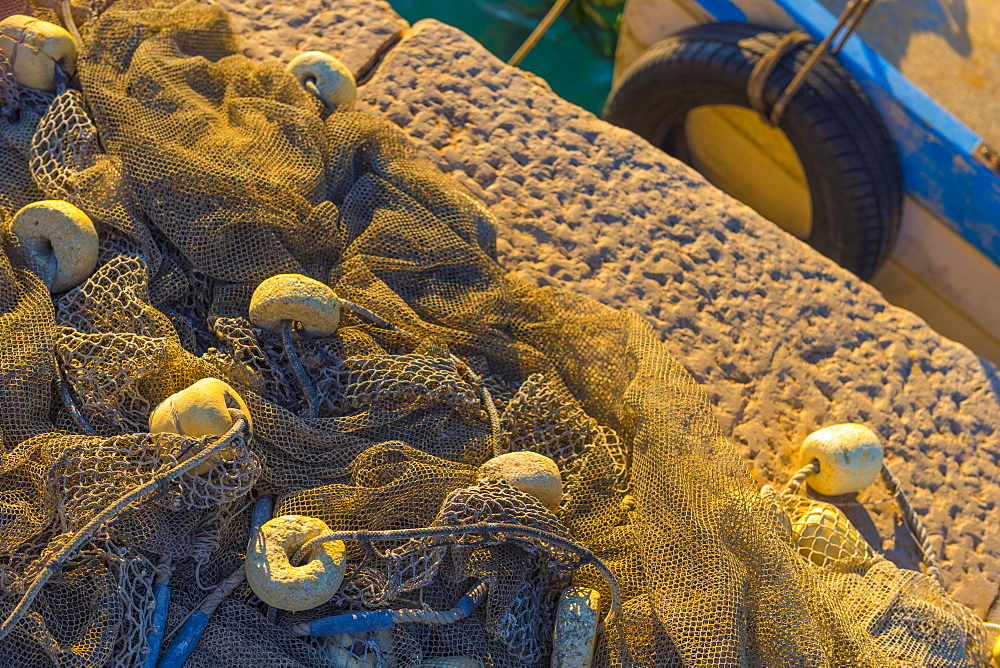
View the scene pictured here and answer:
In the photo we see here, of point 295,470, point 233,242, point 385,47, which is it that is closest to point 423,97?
point 385,47

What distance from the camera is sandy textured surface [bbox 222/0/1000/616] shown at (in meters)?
2.42

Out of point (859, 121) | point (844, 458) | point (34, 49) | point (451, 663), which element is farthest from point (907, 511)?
point (34, 49)

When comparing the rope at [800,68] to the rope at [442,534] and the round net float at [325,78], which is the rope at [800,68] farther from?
the rope at [442,534]

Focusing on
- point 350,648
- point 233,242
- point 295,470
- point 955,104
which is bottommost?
point 350,648

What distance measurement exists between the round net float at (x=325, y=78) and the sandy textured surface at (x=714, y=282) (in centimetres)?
37

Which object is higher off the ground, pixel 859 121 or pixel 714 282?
pixel 859 121

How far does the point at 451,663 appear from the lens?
168 centimetres

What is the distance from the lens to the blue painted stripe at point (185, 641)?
5.21ft

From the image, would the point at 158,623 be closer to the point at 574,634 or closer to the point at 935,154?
the point at 574,634

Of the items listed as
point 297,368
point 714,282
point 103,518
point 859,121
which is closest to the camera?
point 103,518

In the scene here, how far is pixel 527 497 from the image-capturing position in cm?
170

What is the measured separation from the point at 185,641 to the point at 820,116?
3.17 m

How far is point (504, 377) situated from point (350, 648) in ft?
2.29

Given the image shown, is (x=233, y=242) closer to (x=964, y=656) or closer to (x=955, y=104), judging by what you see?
(x=964, y=656)
